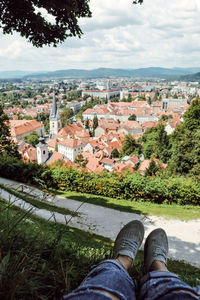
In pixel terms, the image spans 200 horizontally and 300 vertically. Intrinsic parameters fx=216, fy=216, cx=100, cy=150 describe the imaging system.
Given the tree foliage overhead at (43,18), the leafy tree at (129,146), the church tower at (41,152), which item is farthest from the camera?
the leafy tree at (129,146)

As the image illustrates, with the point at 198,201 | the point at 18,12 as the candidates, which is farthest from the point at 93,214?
the point at 18,12

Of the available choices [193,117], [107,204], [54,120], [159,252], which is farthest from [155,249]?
[54,120]

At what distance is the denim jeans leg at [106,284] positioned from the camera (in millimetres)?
1163

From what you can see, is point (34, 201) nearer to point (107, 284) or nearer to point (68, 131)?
point (107, 284)

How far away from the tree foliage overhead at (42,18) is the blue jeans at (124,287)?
16.7 ft

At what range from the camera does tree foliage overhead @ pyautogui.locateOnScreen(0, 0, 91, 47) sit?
16.1ft

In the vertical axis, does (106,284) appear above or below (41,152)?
above

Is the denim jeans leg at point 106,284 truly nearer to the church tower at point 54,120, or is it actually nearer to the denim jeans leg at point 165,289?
the denim jeans leg at point 165,289

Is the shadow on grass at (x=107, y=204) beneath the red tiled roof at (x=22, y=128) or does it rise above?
above

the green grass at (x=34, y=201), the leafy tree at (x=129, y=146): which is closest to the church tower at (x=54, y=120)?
the leafy tree at (x=129, y=146)

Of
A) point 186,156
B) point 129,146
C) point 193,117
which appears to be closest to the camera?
point 186,156

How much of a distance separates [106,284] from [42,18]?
18.8 ft

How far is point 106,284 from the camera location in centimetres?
126

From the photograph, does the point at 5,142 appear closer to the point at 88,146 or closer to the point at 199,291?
the point at 199,291
